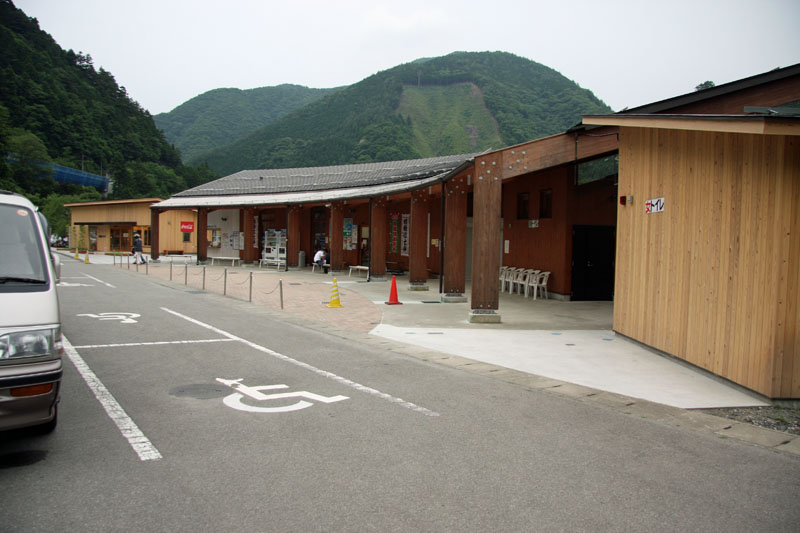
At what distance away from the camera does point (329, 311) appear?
1396cm

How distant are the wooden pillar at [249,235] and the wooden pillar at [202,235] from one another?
7.94 ft

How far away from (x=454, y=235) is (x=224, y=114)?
139402 millimetres

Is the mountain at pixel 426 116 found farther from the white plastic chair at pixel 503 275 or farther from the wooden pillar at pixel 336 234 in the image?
the white plastic chair at pixel 503 275

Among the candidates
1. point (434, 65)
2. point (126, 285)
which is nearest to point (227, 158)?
point (434, 65)

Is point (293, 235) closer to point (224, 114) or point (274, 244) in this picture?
point (274, 244)

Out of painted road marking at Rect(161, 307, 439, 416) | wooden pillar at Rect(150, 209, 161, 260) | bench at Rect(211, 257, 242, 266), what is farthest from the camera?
wooden pillar at Rect(150, 209, 161, 260)

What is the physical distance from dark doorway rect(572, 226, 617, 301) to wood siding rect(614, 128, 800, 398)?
6886mm

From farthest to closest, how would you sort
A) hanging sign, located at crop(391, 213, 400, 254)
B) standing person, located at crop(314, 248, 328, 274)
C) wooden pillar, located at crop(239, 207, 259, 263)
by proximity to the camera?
1. wooden pillar, located at crop(239, 207, 259, 263)
2. hanging sign, located at crop(391, 213, 400, 254)
3. standing person, located at crop(314, 248, 328, 274)

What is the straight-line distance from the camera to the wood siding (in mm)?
6090

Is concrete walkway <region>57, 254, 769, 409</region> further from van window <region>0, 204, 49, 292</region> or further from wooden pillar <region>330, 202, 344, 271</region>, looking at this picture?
wooden pillar <region>330, 202, 344, 271</region>

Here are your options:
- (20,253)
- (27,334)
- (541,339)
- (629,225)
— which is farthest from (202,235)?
(27,334)

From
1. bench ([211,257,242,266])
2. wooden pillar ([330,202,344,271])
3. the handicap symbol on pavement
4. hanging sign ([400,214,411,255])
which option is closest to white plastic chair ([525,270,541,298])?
hanging sign ([400,214,411,255])

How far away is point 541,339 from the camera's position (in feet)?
33.7

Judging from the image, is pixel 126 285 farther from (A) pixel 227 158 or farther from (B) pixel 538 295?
(A) pixel 227 158
